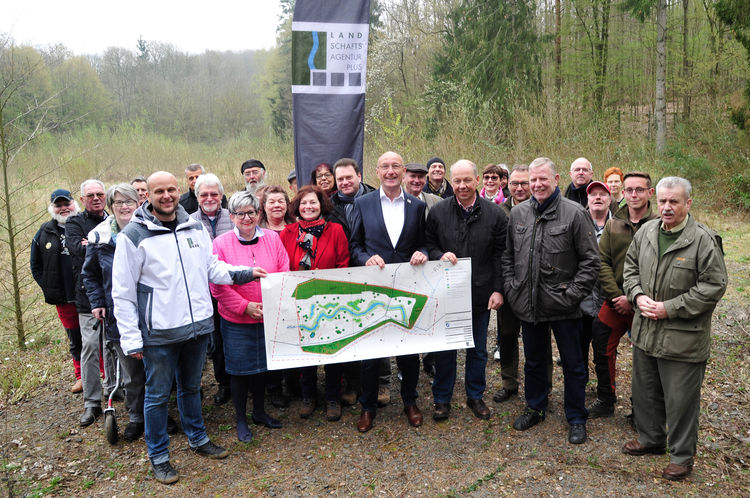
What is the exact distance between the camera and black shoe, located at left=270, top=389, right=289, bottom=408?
15.8 ft

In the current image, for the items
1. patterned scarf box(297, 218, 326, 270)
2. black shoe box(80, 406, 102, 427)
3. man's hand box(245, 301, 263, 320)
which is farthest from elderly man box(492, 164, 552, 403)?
black shoe box(80, 406, 102, 427)

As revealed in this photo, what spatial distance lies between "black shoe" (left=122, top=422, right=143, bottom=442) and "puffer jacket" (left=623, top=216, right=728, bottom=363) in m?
4.18

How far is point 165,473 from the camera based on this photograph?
3619 millimetres

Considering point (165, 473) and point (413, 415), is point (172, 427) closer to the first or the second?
point (165, 473)

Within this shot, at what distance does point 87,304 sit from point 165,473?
1.81 m

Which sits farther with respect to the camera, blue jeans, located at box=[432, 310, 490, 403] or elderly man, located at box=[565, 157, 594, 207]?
elderly man, located at box=[565, 157, 594, 207]

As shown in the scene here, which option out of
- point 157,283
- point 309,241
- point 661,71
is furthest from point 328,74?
point 661,71

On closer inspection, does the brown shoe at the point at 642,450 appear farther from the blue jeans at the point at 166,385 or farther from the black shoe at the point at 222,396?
the black shoe at the point at 222,396

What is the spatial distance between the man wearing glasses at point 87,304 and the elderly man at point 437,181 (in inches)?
146

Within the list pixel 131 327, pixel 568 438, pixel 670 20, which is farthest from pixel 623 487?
pixel 670 20

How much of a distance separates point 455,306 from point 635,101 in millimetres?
21416

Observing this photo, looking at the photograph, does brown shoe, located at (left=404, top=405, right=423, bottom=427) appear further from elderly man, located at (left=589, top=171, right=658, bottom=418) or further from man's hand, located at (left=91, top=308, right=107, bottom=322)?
man's hand, located at (left=91, top=308, right=107, bottom=322)

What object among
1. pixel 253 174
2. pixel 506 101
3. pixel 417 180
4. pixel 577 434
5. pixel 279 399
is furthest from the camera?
pixel 506 101

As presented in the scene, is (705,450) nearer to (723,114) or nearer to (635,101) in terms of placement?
(723,114)
